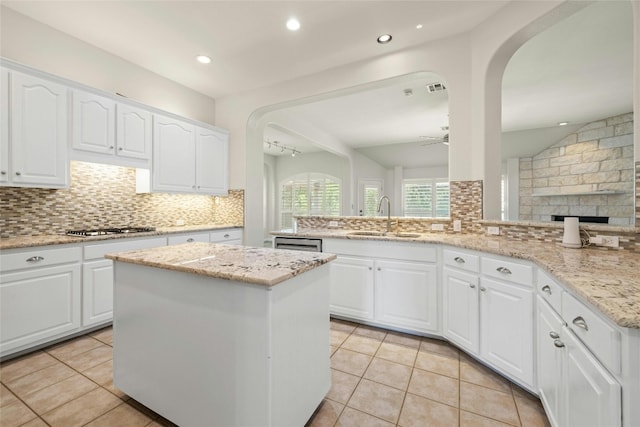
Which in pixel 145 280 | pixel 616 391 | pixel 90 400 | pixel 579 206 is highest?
pixel 579 206

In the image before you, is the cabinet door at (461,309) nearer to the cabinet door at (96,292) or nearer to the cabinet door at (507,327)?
the cabinet door at (507,327)

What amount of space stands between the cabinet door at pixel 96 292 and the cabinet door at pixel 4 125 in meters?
0.91

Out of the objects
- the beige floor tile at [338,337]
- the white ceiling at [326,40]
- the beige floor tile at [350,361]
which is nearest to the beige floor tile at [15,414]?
the beige floor tile at [350,361]

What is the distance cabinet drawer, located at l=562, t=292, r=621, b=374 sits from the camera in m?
0.78

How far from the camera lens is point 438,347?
2.24 metres

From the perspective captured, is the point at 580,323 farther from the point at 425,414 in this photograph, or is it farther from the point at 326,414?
the point at 326,414

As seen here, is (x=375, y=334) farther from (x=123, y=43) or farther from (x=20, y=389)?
(x=123, y=43)

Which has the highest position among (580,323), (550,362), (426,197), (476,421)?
(426,197)

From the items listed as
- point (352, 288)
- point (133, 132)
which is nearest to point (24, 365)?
point (133, 132)

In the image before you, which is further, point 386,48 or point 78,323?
point 386,48

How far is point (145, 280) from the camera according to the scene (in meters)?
1.44

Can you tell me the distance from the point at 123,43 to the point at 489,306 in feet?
13.3

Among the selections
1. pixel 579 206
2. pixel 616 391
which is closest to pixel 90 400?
pixel 616 391

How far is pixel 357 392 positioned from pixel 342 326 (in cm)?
95
